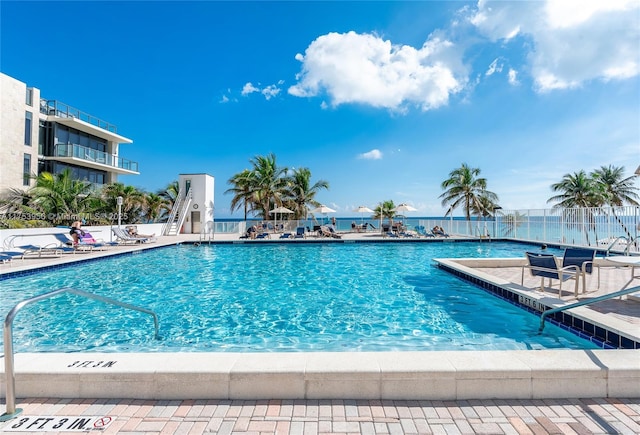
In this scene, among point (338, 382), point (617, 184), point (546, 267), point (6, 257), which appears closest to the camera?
point (338, 382)

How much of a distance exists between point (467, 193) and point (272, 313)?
2230 centimetres

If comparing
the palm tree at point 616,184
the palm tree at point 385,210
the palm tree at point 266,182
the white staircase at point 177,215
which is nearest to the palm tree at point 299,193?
the palm tree at point 266,182

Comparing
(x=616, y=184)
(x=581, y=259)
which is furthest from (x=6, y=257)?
(x=616, y=184)

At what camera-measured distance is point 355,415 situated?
2105 millimetres

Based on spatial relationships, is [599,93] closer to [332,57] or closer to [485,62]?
[485,62]

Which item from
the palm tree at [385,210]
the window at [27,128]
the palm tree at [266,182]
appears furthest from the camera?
the palm tree at [266,182]

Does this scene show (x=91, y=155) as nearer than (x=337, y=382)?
No

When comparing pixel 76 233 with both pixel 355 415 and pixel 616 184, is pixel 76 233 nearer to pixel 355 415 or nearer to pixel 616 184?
pixel 355 415

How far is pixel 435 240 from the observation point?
17.8m

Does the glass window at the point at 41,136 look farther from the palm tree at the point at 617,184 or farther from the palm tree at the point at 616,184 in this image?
the palm tree at the point at 617,184

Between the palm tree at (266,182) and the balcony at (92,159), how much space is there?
11288mm

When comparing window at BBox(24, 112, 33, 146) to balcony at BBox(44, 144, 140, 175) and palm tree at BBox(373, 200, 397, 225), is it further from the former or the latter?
palm tree at BBox(373, 200, 397, 225)

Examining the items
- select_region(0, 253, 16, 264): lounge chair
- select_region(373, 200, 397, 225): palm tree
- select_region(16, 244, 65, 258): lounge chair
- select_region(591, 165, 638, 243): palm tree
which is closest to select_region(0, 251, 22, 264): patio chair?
select_region(0, 253, 16, 264): lounge chair

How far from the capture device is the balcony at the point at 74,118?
21125mm
